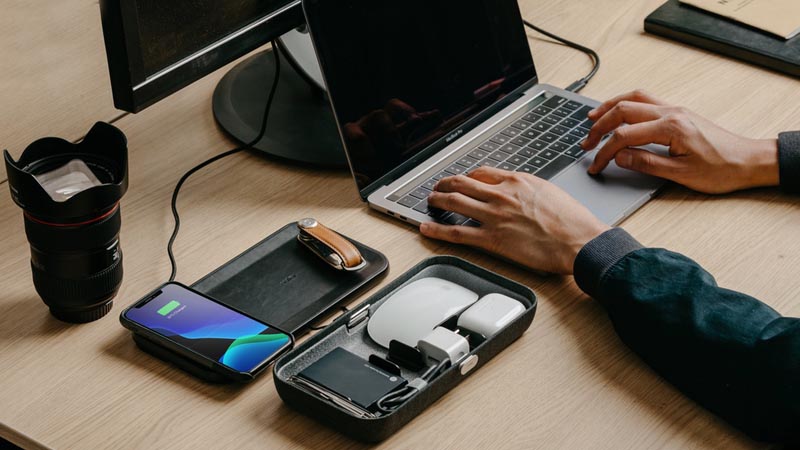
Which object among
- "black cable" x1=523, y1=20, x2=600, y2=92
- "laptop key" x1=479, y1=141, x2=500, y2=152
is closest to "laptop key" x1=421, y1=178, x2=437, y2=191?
"laptop key" x1=479, y1=141, x2=500, y2=152

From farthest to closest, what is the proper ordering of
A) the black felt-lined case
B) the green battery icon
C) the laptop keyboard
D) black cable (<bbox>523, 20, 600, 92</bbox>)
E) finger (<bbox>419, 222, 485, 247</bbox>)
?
black cable (<bbox>523, 20, 600, 92</bbox>), the laptop keyboard, finger (<bbox>419, 222, 485, 247</bbox>), the green battery icon, the black felt-lined case

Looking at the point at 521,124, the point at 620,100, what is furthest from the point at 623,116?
the point at 521,124

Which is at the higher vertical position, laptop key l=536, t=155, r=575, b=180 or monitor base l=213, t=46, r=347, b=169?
monitor base l=213, t=46, r=347, b=169

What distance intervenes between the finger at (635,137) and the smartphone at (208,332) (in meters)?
0.49

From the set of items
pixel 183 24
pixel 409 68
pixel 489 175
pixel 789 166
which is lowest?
pixel 789 166

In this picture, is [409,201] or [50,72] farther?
[50,72]

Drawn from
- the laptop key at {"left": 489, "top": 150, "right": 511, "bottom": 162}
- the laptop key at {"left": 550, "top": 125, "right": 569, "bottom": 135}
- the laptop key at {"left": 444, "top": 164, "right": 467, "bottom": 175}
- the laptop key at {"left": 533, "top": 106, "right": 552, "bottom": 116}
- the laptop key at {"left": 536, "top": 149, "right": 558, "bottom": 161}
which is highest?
the laptop key at {"left": 444, "top": 164, "right": 467, "bottom": 175}

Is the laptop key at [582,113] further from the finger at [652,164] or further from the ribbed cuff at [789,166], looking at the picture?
the ribbed cuff at [789,166]

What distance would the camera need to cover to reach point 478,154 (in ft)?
4.33

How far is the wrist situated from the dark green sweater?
0.25 m

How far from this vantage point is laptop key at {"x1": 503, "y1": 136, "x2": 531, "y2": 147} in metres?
1.34

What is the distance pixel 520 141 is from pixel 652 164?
0.18 meters

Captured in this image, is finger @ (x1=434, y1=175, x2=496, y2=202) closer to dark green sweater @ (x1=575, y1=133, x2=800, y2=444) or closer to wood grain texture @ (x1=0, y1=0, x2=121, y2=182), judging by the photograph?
dark green sweater @ (x1=575, y1=133, x2=800, y2=444)

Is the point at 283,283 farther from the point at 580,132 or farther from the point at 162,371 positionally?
the point at 580,132
